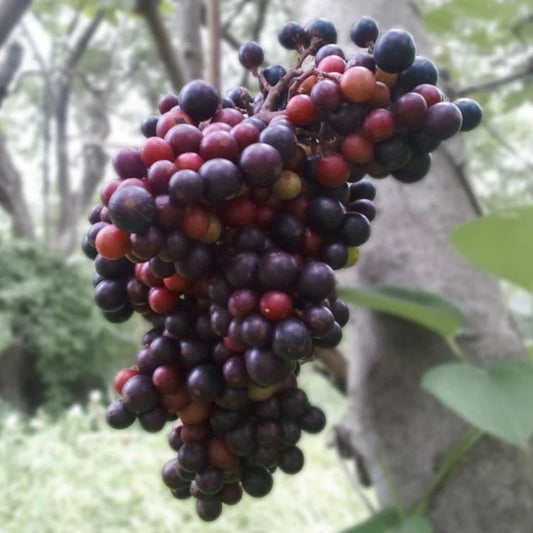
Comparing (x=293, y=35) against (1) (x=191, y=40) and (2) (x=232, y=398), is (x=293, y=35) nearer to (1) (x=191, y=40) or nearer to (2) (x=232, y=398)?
(2) (x=232, y=398)

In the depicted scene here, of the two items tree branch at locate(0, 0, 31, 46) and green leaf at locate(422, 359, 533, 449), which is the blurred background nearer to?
tree branch at locate(0, 0, 31, 46)

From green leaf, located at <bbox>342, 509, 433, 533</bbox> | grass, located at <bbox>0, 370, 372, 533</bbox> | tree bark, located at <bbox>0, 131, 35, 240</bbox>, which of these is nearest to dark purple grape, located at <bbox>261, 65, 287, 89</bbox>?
green leaf, located at <bbox>342, 509, 433, 533</bbox>

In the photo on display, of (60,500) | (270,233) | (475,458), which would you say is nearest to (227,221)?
(270,233)

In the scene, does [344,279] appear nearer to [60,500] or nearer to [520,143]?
[60,500]

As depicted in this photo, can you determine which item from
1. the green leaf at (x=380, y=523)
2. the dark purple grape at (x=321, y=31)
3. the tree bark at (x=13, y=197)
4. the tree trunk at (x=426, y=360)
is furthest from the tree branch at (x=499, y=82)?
the tree bark at (x=13, y=197)

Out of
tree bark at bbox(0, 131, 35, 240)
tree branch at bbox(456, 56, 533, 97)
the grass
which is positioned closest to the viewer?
tree branch at bbox(456, 56, 533, 97)

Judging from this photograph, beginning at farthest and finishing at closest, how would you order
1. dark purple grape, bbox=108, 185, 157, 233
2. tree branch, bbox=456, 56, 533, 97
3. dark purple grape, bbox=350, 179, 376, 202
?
tree branch, bbox=456, 56, 533, 97 < dark purple grape, bbox=350, 179, 376, 202 < dark purple grape, bbox=108, 185, 157, 233

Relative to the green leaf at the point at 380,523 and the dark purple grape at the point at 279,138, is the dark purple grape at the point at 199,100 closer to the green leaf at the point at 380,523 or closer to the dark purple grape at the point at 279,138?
Result: the dark purple grape at the point at 279,138

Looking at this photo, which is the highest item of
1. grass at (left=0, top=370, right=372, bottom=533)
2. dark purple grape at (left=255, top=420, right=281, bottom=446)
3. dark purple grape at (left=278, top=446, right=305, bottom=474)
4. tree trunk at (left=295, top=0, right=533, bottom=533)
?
dark purple grape at (left=255, top=420, right=281, bottom=446)
